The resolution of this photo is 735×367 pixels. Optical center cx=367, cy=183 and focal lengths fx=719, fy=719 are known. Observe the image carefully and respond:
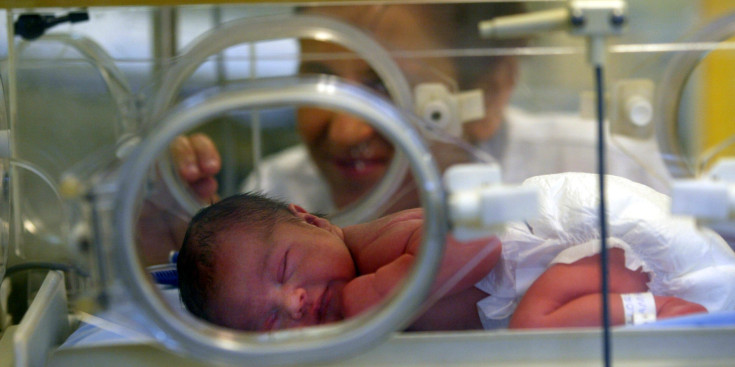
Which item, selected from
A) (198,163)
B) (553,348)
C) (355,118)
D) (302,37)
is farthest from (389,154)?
(553,348)

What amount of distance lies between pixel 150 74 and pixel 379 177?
0.44 meters

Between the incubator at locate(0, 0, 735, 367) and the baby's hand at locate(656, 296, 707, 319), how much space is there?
0.04 metres

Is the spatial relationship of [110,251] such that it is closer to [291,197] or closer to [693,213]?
[693,213]

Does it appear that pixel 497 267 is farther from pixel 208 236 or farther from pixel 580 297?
pixel 208 236

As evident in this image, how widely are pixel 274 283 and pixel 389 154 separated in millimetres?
476

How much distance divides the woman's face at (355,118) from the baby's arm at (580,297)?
40cm

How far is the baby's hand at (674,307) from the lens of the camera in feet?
2.90

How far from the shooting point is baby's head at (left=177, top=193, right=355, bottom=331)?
0.90m

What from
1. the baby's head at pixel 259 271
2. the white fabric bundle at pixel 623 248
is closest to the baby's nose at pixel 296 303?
the baby's head at pixel 259 271

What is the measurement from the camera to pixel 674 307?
89 cm

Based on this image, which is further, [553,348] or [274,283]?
[274,283]

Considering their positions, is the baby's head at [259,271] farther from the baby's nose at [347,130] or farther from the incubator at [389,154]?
the baby's nose at [347,130]

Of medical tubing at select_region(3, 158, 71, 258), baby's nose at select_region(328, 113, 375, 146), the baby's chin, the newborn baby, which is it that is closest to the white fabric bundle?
the newborn baby

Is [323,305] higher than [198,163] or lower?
lower
